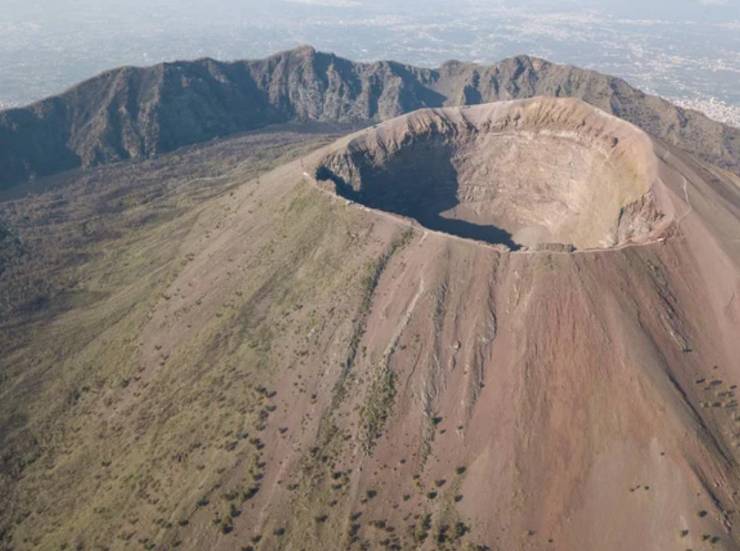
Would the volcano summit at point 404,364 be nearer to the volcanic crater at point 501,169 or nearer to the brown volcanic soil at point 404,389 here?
the brown volcanic soil at point 404,389

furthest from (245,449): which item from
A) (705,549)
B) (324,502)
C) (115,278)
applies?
(115,278)

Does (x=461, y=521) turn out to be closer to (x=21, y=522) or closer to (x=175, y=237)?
(x=21, y=522)

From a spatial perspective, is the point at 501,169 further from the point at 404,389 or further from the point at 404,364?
the point at 404,389

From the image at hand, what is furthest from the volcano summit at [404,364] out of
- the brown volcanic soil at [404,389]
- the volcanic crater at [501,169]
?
the volcanic crater at [501,169]

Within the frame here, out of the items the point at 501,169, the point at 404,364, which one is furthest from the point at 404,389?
the point at 501,169

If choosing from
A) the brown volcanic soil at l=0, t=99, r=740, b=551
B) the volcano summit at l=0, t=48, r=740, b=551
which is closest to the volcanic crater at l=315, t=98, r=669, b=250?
the volcano summit at l=0, t=48, r=740, b=551
